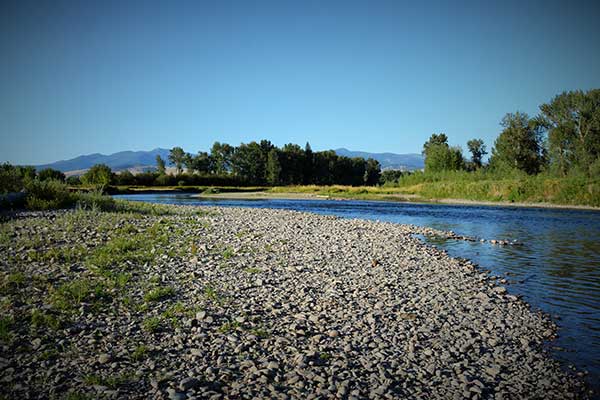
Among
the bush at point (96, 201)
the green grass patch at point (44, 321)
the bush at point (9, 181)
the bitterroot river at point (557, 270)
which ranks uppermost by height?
the bush at point (9, 181)

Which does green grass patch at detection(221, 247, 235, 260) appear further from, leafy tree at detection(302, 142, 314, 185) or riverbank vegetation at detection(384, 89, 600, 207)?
leafy tree at detection(302, 142, 314, 185)

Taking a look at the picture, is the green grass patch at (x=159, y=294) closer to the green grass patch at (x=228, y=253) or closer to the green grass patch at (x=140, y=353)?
the green grass patch at (x=140, y=353)

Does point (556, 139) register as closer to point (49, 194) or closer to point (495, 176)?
point (495, 176)

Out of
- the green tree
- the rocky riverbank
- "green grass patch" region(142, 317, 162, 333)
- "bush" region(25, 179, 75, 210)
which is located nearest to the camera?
the rocky riverbank

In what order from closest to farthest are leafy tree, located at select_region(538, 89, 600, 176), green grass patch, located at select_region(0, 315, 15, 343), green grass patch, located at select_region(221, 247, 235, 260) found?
green grass patch, located at select_region(0, 315, 15, 343), green grass patch, located at select_region(221, 247, 235, 260), leafy tree, located at select_region(538, 89, 600, 176)

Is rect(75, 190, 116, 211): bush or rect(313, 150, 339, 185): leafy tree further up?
rect(313, 150, 339, 185): leafy tree

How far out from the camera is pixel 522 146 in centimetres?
6888

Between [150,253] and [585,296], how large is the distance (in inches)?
531

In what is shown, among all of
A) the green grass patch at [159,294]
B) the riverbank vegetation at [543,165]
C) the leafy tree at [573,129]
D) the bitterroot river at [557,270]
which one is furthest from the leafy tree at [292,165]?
the green grass patch at [159,294]

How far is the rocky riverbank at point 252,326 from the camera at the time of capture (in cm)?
559

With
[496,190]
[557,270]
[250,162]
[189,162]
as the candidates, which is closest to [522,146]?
[496,190]

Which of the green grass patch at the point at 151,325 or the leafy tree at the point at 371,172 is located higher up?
the leafy tree at the point at 371,172

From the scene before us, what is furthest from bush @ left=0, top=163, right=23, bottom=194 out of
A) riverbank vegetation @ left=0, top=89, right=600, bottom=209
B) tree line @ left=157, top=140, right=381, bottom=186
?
tree line @ left=157, top=140, right=381, bottom=186

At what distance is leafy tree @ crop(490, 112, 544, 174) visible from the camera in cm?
6862
